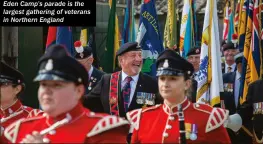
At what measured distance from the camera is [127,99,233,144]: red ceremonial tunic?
540cm

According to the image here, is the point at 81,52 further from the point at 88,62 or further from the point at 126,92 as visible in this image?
the point at 126,92

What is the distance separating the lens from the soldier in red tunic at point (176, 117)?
17.6ft

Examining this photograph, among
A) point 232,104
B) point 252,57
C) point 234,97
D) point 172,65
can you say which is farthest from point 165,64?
point 234,97

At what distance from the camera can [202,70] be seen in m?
9.00

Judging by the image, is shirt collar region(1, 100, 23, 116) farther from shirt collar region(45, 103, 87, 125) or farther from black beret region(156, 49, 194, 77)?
shirt collar region(45, 103, 87, 125)

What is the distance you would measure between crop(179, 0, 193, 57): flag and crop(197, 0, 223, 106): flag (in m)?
2.14

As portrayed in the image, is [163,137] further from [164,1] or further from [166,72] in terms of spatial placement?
[164,1]

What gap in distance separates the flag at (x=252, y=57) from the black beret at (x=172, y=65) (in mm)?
4160

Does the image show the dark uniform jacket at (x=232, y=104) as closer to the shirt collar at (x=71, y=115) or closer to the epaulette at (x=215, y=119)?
the epaulette at (x=215, y=119)

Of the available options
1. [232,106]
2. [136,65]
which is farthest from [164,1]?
[136,65]

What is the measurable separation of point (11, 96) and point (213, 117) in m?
1.98

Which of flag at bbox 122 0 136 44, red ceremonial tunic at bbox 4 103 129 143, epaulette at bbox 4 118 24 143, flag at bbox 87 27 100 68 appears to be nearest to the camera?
red ceremonial tunic at bbox 4 103 129 143

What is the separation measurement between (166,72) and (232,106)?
4.41 m

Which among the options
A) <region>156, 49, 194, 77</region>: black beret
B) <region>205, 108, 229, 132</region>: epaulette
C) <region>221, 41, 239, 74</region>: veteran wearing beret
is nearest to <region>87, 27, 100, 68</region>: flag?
<region>221, 41, 239, 74</region>: veteran wearing beret
